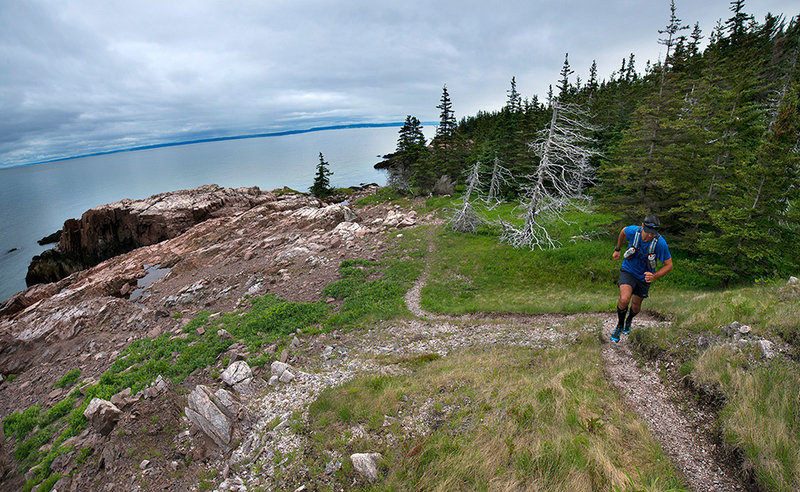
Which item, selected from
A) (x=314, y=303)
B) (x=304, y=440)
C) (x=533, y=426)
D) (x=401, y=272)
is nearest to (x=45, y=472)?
(x=304, y=440)

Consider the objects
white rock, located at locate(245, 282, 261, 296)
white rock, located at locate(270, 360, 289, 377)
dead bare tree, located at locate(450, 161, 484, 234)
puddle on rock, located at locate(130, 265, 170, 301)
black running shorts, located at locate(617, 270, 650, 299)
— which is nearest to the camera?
black running shorts, located at locate(617, 270, 650, 299)

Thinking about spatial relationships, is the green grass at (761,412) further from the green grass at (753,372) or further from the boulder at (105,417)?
the boulder at (105,417)

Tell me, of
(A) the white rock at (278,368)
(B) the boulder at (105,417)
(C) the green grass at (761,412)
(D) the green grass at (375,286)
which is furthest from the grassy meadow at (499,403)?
(A) the white rock at (278,368)

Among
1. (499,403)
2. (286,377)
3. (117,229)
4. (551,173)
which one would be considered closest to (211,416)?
(286,377)

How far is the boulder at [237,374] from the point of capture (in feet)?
31.4

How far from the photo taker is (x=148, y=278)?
96.8 ft

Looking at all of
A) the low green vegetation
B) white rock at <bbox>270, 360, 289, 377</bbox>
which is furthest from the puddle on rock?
white rock at <bbox>270, 360, 289, 377</bbox>

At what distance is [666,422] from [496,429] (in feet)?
10.5

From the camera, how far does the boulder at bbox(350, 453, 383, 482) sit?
5.44 meters

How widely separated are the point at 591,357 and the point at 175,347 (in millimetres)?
15196

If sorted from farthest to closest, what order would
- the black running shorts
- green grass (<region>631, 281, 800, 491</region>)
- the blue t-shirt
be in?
the black running shorts < the blue t-shirt < green grass (<region>631, 281, 800, 491</region>)

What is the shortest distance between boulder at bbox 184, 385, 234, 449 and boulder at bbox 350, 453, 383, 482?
11.8 ft

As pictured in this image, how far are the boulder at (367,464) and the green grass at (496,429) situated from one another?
0.47 ft

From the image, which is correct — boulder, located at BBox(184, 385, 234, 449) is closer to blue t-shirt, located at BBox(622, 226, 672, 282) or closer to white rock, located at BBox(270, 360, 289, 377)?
white rock, located at BBox(270, 360, 289, 377)
